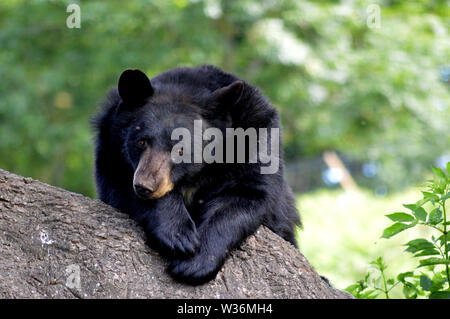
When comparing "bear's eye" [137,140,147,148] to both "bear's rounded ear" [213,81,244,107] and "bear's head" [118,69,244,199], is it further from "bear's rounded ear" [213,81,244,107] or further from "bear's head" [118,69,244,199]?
"bear's rounded ear" [213,81,244,107]

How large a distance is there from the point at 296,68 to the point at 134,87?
1069cm

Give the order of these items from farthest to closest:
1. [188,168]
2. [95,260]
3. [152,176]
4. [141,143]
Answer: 1. [188,168]
2. [141,143]
3. [152,176]
4. [95,260]

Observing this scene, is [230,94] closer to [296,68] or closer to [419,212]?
[419,212]

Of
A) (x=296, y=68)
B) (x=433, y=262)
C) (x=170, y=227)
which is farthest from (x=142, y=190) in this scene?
(x=296, y=68)

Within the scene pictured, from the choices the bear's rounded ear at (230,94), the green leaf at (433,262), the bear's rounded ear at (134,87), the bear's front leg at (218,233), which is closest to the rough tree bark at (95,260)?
the bear's front leg at (218,233)

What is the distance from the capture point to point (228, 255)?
3.67 metres

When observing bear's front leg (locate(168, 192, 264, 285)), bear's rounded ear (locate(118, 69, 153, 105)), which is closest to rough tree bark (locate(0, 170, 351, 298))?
bear's front leg (locate(168, 192, 264, 285))

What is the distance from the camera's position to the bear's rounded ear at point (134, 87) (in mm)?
4062

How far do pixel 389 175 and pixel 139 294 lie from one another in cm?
1330

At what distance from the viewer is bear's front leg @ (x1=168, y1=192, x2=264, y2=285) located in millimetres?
3473

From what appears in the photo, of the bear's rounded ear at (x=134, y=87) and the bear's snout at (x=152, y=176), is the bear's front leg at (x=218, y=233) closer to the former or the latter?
the bear's snout at (x=152, y=176)

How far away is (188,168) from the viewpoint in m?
4.14

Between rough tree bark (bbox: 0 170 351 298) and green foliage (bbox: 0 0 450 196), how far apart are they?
9606 mm

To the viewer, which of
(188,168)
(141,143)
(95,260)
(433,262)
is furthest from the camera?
(188,168)
